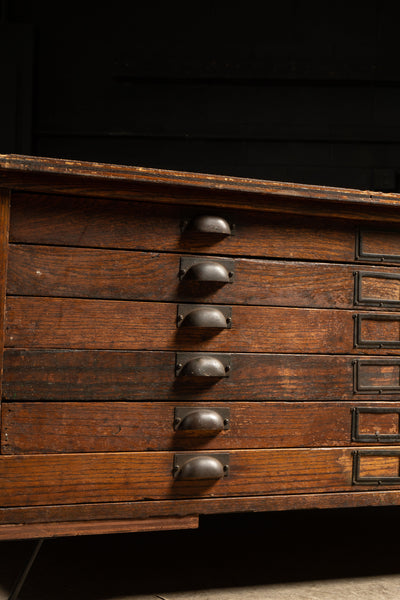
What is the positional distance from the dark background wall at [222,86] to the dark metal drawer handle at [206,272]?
1.50m

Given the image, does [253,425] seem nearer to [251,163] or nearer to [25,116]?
[251,163]

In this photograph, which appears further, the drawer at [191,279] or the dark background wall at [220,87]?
the dark background wall at [220,87]

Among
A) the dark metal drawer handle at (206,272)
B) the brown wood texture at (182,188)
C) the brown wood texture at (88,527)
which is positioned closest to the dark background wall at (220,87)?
the brown wood texture at (182,188)

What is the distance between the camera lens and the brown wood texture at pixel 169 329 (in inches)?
49.6

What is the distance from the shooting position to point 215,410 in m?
1.36

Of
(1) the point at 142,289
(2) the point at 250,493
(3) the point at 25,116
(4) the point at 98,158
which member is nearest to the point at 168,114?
(4) the point at 98,158

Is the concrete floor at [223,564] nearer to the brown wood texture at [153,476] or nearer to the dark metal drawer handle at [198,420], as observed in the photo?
the brown wood texture at [153,476]

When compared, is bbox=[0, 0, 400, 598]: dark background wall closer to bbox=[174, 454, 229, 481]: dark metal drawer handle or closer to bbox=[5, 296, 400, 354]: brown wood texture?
bbox=[5, 296, 400, 354]: brown wood texture

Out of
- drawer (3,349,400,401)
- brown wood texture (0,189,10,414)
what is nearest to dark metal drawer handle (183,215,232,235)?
drawer (3,349,400,401)

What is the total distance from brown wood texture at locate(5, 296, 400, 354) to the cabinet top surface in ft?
0.80

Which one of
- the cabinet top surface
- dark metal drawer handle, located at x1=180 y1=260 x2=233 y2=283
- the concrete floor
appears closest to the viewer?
the cabinet top surface

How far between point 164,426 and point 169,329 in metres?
0.22

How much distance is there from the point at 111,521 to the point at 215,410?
34 centimetres

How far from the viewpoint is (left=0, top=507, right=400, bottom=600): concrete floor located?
4.76 feet
